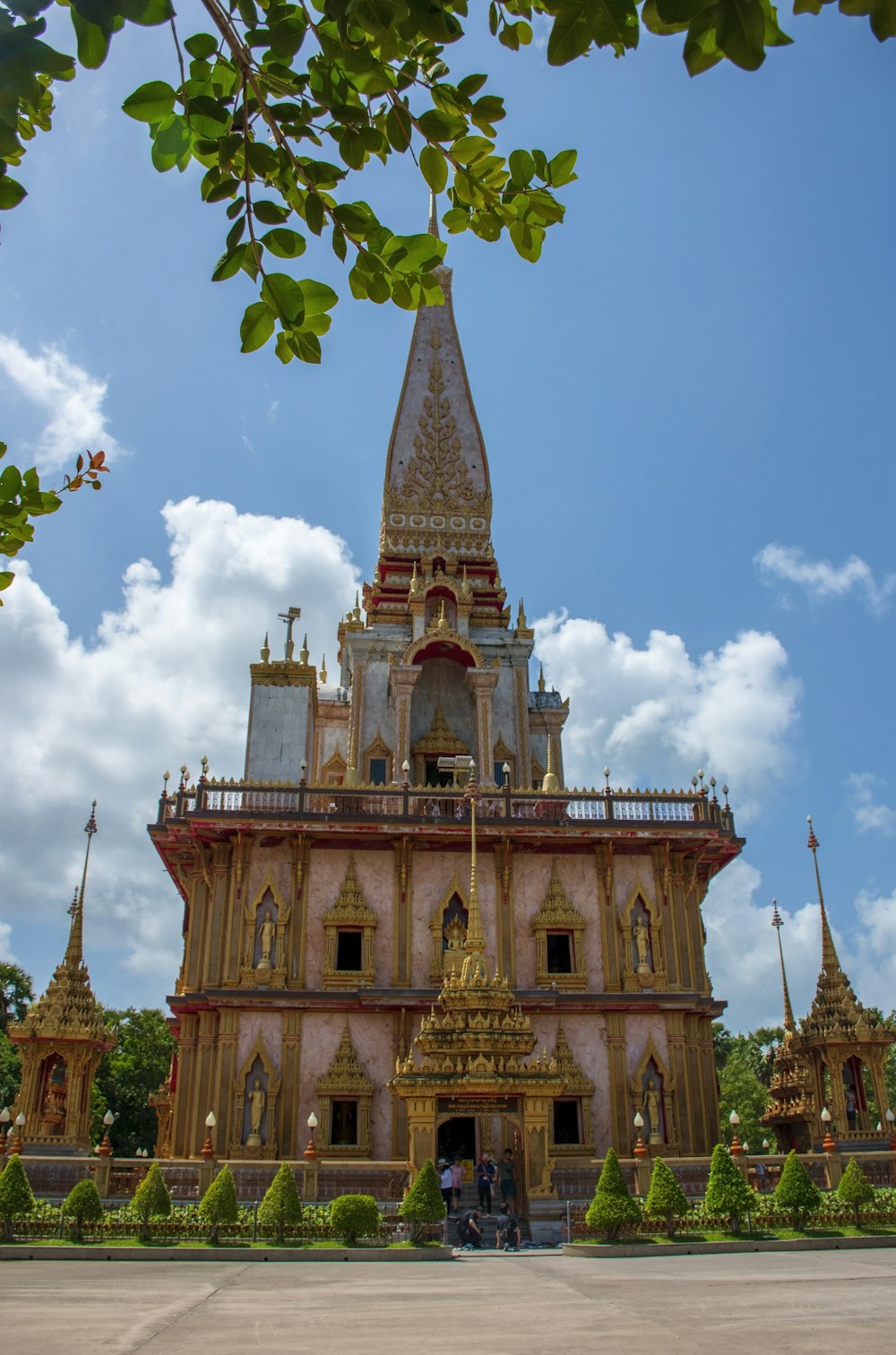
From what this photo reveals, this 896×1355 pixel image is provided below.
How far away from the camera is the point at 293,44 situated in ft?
12.0

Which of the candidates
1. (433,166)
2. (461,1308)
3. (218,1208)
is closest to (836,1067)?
(218,1208)

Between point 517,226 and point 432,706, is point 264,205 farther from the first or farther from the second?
point 432,706

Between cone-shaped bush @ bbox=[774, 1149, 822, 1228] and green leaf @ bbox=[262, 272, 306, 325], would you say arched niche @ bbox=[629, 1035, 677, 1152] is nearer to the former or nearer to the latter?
cone-shaped bush @ bbox=[774, 1149, 822, 1228]

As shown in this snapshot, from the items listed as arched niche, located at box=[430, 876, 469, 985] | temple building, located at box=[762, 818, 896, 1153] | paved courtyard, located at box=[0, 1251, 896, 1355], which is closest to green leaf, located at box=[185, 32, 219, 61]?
paved courtyard, located at box=[0, 1251, 896, 1355]

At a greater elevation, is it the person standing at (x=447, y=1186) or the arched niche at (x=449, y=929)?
the arched niche at (x=449, y=929)

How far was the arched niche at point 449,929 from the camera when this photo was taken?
28.8 m

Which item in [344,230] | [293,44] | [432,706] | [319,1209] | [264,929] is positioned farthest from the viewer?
[432,706]

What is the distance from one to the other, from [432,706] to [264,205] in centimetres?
3420

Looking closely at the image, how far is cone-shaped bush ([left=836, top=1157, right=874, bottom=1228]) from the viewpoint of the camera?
798 inches

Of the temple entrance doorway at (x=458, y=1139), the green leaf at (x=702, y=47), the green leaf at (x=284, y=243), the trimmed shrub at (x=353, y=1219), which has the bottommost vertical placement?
the trimmed shrub at (x=353, y=1219)

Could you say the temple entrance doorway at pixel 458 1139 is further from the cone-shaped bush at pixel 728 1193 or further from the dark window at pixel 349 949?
the cone-shaped bush at pixel 728 1193

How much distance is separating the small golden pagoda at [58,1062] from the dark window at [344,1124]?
6.07m

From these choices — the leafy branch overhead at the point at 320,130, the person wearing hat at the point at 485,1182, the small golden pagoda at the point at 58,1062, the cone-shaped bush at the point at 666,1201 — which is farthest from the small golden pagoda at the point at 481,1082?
the leafy branch overhead at the point at 320,130

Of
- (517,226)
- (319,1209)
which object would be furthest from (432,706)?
(517,226)
